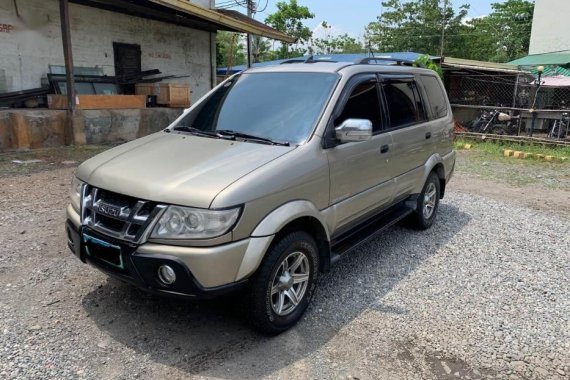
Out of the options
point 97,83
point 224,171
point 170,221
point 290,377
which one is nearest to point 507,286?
point 290,377

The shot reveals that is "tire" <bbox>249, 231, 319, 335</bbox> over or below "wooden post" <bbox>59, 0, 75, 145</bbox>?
below

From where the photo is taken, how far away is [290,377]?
2.78 meters

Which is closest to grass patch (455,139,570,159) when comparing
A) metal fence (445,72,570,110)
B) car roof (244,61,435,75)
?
metal fence (445,72,570,110)

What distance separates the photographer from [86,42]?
469 inches

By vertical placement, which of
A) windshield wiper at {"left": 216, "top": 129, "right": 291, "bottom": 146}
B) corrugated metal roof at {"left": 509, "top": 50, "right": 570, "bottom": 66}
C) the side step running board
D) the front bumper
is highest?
corrugated metal roof at {"left": 509, "top": 50, "right": 570, "bottom": 66}

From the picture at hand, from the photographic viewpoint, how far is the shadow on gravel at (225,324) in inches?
114

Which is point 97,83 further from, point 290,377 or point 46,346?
point 290,377

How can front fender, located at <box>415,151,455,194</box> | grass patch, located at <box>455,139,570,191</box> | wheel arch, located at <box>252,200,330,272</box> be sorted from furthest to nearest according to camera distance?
grass patch, located at <box>455,139,570,191</box> < front fender, located at <box>415,151,455,194</box> < wheel arch, located at <box>252,200,330,272</box>

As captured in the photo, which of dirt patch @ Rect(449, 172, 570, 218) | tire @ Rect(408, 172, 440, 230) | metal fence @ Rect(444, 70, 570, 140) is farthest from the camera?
metal fence @ Rect(444, 70, 570, 140)

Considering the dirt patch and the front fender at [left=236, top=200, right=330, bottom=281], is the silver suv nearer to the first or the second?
the front fender at [left=236, top=200, right=330, bottom=281]

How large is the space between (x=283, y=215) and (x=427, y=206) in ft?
10.1

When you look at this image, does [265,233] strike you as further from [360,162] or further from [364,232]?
[364,232]

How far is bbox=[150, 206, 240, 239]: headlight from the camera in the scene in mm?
2672

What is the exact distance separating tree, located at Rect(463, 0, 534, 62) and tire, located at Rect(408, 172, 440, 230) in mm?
41848
